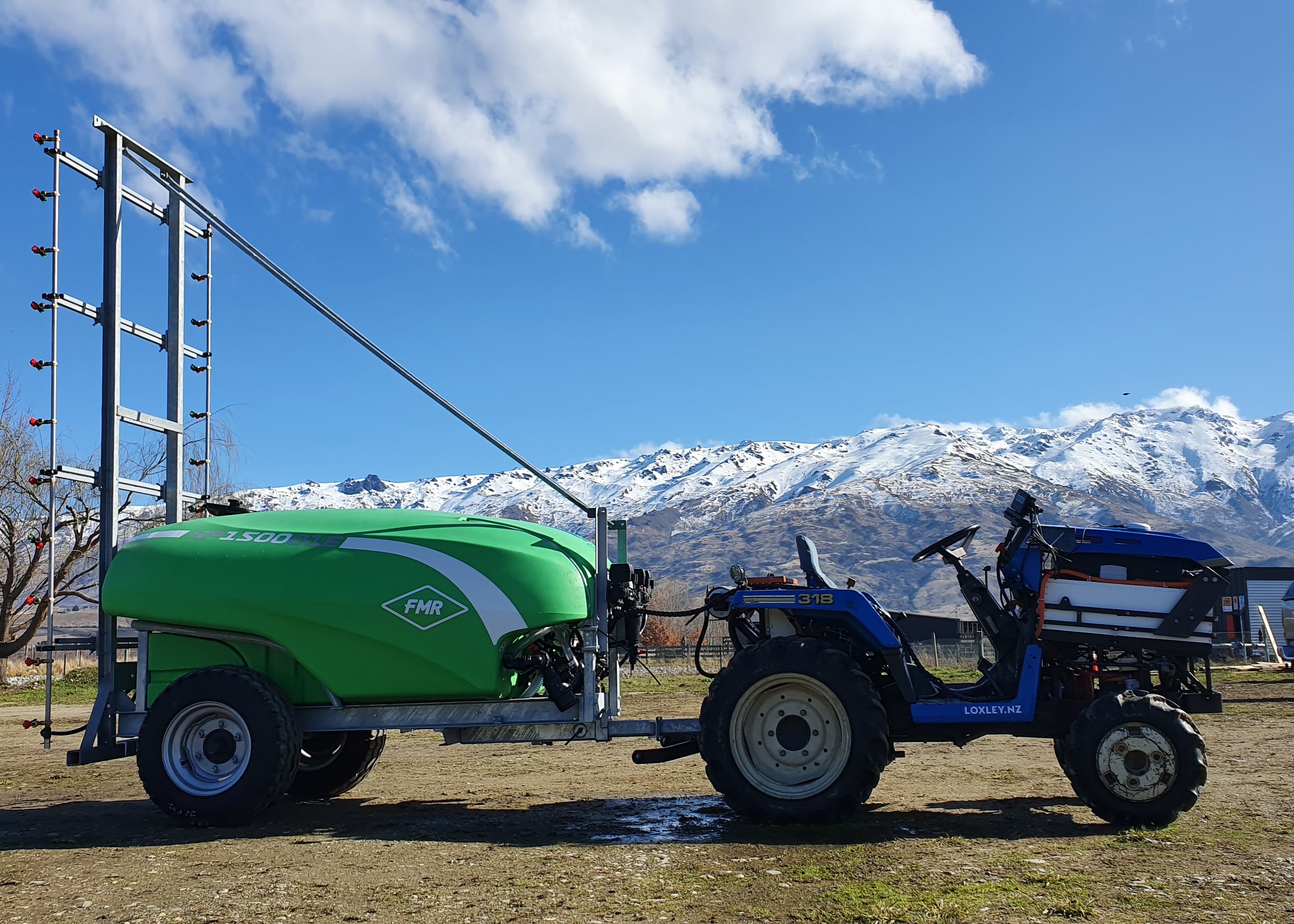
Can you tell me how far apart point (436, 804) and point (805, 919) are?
5.07 meters

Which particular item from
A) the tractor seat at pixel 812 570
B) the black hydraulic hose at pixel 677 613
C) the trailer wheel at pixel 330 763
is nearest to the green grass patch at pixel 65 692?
the trailer wheel at pixel 330 763

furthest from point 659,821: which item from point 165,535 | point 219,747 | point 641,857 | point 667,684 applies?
point 667,684

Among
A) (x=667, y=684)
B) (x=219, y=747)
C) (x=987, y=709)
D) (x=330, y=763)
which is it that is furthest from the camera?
(x=667, y=684)

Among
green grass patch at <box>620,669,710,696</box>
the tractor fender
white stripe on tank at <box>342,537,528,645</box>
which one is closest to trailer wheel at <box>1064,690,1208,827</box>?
the tractor fender

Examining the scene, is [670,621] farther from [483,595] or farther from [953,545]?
[483,595]

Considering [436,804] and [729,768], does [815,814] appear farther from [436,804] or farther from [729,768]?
[436,804]

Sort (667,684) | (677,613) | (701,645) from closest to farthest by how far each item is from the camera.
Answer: (677,613) < (701,645) < (667,684)

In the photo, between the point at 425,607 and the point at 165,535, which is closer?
the point at 425,607

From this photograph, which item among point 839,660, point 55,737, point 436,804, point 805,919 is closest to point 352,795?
point 436,804

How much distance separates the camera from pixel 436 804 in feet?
32.7

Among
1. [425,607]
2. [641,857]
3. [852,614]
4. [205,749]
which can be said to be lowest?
[641,857]

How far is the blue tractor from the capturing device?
26.5ft

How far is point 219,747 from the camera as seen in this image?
880 centimetres

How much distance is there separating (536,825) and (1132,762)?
15.0 feet
